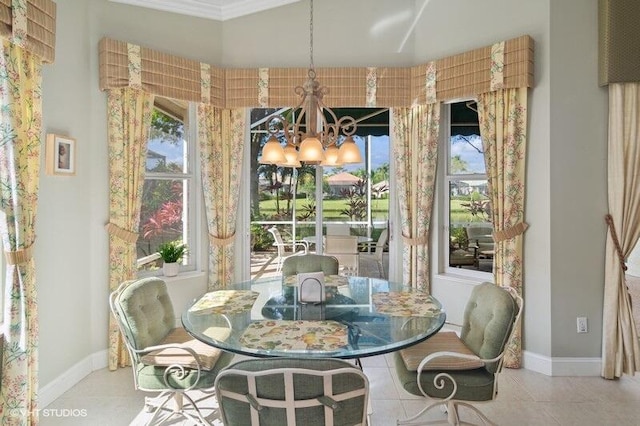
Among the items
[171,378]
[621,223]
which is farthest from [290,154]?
[621,223]

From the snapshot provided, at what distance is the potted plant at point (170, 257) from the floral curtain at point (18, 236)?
1.35 metres

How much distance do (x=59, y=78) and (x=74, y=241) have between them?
121 cm

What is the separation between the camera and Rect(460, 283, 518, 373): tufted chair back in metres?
2.00

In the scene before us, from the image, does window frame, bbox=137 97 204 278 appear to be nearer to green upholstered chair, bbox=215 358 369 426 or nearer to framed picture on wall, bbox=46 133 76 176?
framed picture on wall, bbox=46 133 76 176

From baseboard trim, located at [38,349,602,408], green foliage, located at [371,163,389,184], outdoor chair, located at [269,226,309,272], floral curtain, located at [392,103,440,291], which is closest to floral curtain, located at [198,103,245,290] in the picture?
outdoor chair, located at [269,226,309,272]

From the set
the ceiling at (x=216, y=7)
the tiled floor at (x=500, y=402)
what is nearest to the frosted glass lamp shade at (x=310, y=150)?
the tiled floor at (x=500, y=402)

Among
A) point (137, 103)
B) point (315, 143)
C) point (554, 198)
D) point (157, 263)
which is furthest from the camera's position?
point (157, 263)

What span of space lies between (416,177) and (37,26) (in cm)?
316

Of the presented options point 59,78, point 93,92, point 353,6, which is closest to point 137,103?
point 93,92

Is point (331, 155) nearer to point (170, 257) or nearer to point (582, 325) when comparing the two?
point (170, 257)

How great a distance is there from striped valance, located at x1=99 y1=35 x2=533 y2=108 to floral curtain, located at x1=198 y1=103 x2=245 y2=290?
0.58 ft

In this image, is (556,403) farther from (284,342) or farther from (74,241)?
(74,241)

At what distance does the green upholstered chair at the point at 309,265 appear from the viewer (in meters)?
3.26

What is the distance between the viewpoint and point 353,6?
3953 mm
